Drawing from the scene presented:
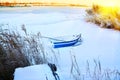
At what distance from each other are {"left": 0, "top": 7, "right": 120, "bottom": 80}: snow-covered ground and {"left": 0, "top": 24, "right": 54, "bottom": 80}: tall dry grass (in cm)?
50

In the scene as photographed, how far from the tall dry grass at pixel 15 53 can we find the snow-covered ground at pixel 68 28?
0.50 metres

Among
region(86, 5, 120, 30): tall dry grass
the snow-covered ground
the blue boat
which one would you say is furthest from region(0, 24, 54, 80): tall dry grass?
region(86, 5, 120, 30): tall dry grass

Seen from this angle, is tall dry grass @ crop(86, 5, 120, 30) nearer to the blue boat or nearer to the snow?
the blue boat

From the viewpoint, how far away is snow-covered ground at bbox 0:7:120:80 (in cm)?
395

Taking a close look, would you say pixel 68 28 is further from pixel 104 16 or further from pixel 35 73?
pixel 35 73

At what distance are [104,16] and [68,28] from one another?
1.80ft

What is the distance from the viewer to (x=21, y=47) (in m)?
3.20

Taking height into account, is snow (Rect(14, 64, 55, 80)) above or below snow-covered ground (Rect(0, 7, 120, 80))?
above

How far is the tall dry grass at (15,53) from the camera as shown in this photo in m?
2.88

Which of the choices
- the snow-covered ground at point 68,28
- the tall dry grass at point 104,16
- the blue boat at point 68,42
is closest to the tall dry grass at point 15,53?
the snow-covered ground at point 68,28

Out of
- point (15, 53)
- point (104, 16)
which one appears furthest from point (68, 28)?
point (15, 53)

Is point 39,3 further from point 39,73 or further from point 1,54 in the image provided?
point 39,73

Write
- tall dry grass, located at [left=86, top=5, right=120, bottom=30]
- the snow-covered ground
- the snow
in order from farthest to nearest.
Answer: tall dry grass, located at [left=86, top=5, right=120, bottom=30] → the snow-covered ground → the snow

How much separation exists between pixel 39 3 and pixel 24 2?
20 centimetres
